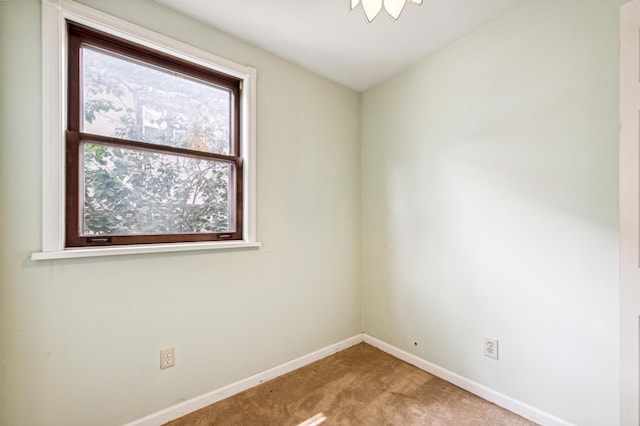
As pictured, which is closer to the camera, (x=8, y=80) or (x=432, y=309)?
(x=8, y=80)

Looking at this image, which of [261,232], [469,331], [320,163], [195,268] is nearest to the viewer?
[195,268]

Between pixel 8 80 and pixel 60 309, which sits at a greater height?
pixel 8 80

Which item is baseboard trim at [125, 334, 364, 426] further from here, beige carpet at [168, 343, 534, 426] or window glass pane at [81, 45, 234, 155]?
window glass pane at [81, 45, 234, 155]

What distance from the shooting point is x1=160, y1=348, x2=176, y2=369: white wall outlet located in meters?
1.64

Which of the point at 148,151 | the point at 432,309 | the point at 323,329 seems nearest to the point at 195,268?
the point at 148,151

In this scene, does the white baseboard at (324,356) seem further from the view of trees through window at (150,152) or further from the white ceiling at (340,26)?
the white ceiling at (340,26)

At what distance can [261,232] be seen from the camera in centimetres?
207

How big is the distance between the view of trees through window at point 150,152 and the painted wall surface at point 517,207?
142 centimetres

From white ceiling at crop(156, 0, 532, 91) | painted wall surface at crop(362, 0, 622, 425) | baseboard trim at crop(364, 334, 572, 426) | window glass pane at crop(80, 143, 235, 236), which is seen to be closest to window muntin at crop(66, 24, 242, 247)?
window glass pane at crop(80, 143, 235, 236)

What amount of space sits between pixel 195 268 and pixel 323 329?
1216mm

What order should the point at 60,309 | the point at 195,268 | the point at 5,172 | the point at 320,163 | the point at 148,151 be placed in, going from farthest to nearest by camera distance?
the point at 320,163, the point at 195,268, the point at 148,151, the point at 60,309, the point at 5,172

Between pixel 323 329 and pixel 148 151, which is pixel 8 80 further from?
pixel 323 329

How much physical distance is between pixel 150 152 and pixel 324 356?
1998 millimetres

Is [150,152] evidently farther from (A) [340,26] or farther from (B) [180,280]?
(A) [340,26]
